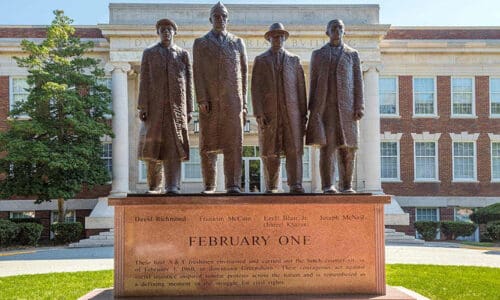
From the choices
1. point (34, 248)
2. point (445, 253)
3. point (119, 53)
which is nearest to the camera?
point (445, 253)

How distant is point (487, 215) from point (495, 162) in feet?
18.0

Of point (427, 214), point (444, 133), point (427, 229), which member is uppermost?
point (444, 133)

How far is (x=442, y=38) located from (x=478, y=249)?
45.7 feet

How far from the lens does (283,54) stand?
866 centimetres

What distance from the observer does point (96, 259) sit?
1733 cm

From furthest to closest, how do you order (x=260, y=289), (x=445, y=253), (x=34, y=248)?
1. (x=34, y=248)
2. (x=445, y=253)
3. (x=260, y=289)

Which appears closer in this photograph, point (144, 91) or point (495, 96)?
point (144, 91)

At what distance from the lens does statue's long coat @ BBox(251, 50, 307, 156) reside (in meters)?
8.52

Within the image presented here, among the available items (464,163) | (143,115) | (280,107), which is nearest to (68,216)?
(464,163)

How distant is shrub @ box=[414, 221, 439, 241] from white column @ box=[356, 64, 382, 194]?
2658mm

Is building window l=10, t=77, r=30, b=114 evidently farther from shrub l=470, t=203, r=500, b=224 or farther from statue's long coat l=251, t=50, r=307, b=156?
statue's long coat l=251, t=50, r=307, b=156

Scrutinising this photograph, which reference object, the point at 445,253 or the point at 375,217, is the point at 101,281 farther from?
the point at 445,253

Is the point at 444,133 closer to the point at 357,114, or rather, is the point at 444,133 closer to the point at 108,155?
the point at 108,155

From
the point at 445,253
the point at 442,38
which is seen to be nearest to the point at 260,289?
the point at 445,253
